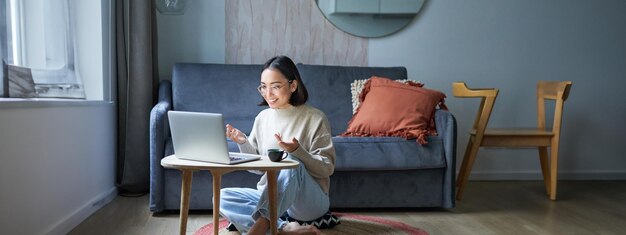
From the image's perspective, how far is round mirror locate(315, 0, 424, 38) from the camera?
136 inches

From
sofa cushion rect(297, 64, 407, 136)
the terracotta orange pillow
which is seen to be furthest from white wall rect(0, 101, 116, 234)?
the terracotta orange pillow

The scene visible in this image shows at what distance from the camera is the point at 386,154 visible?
260cm

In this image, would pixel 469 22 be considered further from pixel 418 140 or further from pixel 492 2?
pixel 418 140

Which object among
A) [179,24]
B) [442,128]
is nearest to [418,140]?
[442,128]

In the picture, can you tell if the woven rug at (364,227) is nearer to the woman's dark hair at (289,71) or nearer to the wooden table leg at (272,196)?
the wooden table leg at (272,196)

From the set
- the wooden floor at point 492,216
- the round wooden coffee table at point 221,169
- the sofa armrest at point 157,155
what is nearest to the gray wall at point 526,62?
the wooden floor at point 492,216

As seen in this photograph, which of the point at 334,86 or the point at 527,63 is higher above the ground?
the point at 527,63

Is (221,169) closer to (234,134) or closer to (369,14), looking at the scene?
(234,134)

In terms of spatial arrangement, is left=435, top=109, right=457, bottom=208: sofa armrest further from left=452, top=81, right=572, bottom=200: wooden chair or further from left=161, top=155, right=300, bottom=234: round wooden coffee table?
left=161, top=155, right=300, bottom=234: round wooden coffee table

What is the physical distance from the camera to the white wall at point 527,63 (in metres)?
3.59

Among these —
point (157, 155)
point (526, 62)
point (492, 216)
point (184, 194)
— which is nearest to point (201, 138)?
point (184, 194)

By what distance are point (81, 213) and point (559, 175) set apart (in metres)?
3.10

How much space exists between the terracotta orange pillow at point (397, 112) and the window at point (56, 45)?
1.36 meters

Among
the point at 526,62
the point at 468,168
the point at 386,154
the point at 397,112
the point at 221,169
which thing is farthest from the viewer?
the point at 526,62
